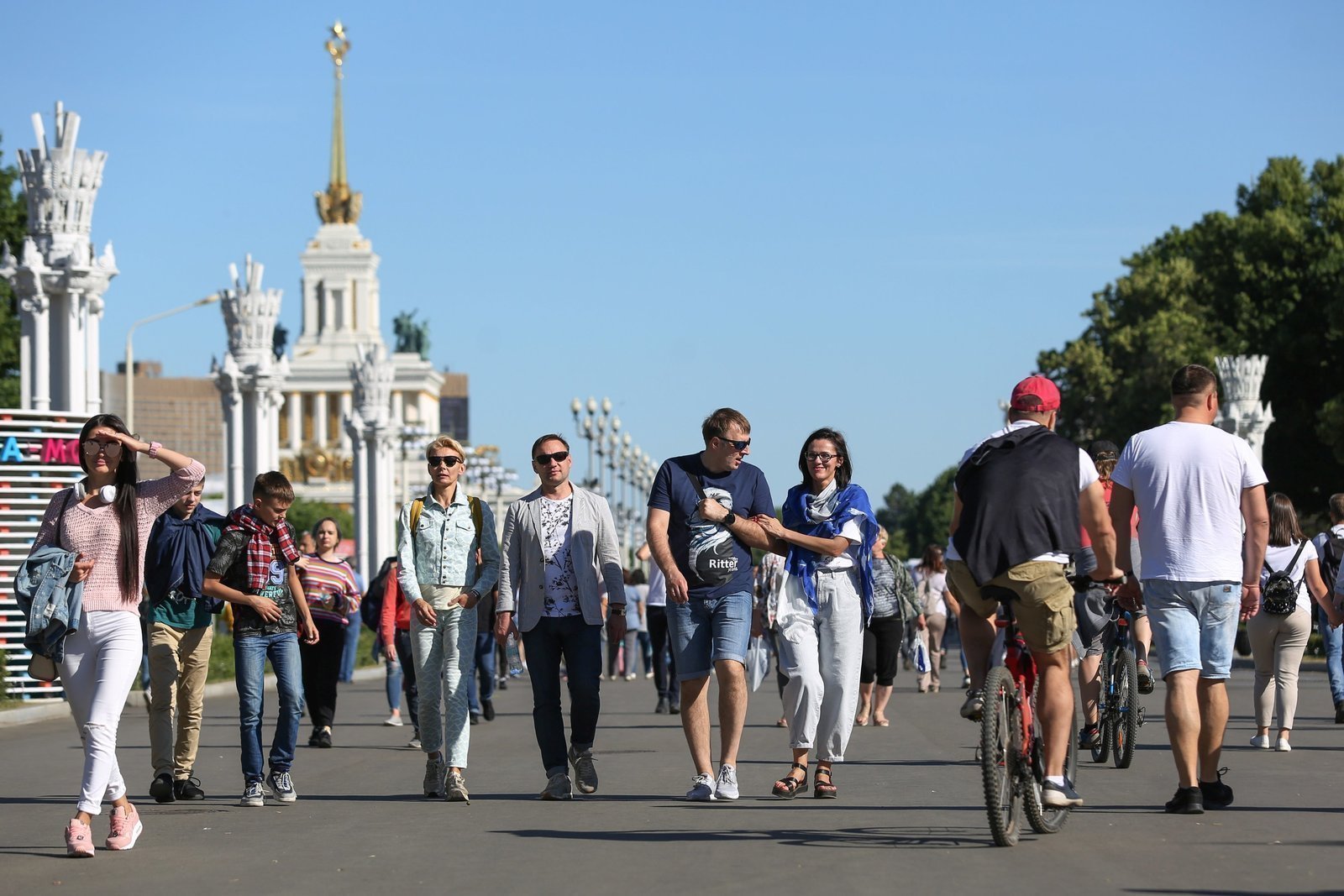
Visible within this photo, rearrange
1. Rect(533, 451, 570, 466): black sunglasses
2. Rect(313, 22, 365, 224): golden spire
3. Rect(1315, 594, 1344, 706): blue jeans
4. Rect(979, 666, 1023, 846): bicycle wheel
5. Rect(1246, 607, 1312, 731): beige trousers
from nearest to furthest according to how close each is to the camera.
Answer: Rect(979, 666, 1023, 846): bicycle wheel
Rect(533, 451, 570, 466): black sunglasses
Rect(1246, 607, 1312, 731): beige trousers
Rect(1315, 594, 1344, 706): blue jeans
Rect(313, 22, 365, 224): golden spire

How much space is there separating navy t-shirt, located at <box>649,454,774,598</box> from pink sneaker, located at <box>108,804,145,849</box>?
9.52 ft

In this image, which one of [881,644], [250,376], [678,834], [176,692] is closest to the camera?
[678,834]

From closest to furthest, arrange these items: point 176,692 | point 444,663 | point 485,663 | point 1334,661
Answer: point 444,663 < point 176,692 < point 1334,661 < point 485,663

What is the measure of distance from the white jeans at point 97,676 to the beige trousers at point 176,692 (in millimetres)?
2667

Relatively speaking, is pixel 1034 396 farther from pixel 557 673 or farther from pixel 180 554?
pixel 180 554

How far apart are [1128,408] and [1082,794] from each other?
52601 mm

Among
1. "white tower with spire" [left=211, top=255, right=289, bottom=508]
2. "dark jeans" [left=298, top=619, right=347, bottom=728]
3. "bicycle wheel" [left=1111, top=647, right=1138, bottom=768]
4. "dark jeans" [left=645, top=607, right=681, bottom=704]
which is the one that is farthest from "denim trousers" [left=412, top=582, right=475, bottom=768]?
"white tower with spire" [left=211, top=255, right=289, bottom=508]

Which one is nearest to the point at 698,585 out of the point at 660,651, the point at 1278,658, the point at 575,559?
the point at 575,559

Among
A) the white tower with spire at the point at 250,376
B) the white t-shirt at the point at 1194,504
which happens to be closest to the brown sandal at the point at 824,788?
the white t-shirt at the point at 1194,504

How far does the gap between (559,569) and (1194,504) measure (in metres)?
3.29

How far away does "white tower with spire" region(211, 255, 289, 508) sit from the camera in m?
45.5

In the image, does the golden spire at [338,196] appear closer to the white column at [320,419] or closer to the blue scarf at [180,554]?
the white column at [320,419]

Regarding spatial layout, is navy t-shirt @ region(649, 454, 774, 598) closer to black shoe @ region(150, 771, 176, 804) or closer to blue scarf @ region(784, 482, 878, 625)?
blue scarf @ region(784, 482, 878, 625)

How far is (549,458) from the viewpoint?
11.4 meters
